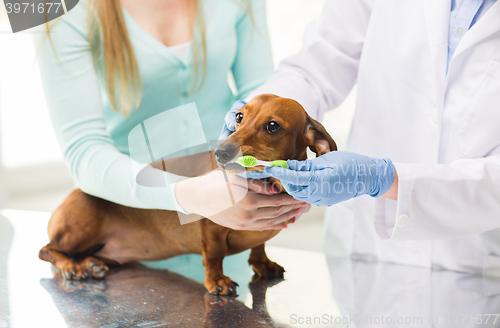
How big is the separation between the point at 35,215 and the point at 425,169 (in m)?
1.37

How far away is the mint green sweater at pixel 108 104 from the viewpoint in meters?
1.07

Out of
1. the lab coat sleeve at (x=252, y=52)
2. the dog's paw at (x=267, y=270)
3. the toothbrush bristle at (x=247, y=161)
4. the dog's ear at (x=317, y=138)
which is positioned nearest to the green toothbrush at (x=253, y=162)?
the toothbrush bristle at (x=247, y=161)

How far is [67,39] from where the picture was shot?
43.2 inches

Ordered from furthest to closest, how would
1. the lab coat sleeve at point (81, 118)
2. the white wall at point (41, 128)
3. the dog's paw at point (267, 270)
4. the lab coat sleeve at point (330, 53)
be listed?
1. the white wall at point (41, 128)
2. the lab coat sleeve at point (330, 53)
3. the dog's paw at point (267, 270)
4. the lab coat sleeve at point (81, 118)

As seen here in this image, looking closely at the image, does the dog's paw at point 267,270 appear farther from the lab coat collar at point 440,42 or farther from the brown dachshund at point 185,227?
the lab coat collar at point 440,42

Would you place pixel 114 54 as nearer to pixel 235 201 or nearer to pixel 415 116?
pixel 235 201

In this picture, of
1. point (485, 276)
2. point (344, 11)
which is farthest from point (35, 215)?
point (485, 276)

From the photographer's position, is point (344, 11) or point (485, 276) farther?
point (344, 11)

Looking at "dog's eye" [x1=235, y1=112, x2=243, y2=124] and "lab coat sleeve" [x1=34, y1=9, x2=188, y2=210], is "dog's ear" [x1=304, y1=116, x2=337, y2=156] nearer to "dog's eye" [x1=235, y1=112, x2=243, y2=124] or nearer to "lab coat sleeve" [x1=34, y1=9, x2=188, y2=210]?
"dog's eye" [x1=235, y1=112, x2=243, y2=124]

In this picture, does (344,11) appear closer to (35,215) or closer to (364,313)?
(364,313)

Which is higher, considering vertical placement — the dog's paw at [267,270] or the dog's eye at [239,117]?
the dog's eye at [239,117]

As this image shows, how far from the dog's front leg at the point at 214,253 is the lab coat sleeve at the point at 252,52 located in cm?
46

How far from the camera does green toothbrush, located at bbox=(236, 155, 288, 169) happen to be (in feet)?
2.83

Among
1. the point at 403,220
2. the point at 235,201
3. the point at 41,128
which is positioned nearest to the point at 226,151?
the point at 235,201
